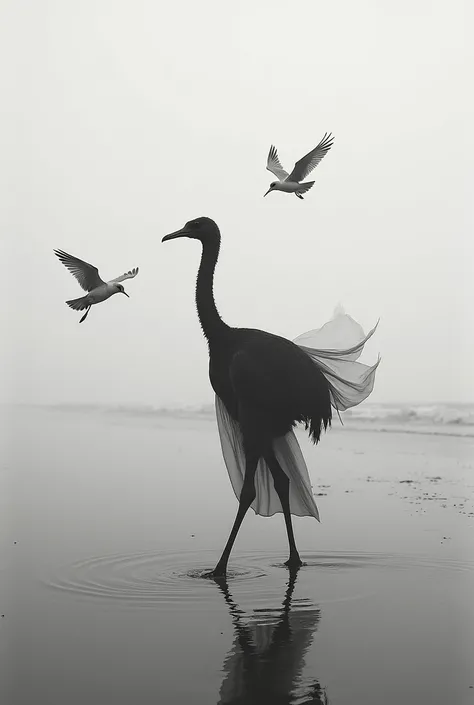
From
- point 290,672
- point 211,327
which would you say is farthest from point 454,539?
point 290,672

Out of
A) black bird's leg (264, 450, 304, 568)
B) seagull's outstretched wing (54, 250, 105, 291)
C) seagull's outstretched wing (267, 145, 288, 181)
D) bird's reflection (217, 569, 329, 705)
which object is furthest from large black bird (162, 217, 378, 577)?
bird's reflection (217, 569, 329, 705)

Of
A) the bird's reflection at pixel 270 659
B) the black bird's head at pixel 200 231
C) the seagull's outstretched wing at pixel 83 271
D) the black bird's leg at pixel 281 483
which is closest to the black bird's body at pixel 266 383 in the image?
the black bird's leg at pixel 281 483

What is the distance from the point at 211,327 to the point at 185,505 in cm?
308

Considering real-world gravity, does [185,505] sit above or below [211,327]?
below

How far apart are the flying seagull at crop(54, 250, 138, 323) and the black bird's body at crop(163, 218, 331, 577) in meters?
0.60

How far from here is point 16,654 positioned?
5.25 m

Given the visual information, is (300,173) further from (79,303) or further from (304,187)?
(79,303)

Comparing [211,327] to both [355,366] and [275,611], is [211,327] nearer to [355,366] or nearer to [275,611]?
[355,366]

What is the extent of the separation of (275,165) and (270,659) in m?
5.49

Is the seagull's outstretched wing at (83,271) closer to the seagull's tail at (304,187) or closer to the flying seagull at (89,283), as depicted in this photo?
the flying seagull at (89,283)

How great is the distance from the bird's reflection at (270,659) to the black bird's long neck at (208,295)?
2.36m

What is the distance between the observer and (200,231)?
830cm

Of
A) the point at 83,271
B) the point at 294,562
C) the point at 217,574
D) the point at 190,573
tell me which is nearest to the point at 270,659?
the point at 217,574

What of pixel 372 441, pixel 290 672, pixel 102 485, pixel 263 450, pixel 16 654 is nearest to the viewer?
pixel 290 672
